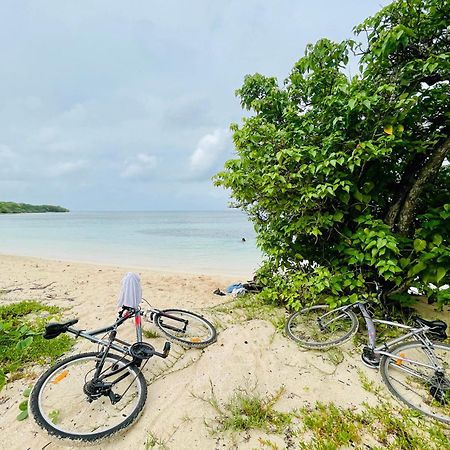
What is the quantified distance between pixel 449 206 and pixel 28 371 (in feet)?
20.9

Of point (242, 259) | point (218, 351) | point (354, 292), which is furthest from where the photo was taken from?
point (242, 259)

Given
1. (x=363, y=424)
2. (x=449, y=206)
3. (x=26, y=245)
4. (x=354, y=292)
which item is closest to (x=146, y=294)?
(x=354, y=292)

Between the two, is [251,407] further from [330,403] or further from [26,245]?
[26,245]

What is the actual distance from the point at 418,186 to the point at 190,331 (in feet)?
15.0

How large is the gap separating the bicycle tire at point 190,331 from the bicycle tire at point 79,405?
105cm

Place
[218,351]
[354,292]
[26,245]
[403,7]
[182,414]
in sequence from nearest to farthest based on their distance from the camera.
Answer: [182,414]
[403,7]
[218,351]
[354,292]
[26,245]

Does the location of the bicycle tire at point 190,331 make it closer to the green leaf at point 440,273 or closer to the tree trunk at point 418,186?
the green leaf at point 440,273

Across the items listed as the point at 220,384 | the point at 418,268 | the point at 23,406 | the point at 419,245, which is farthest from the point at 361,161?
the point at 23,406

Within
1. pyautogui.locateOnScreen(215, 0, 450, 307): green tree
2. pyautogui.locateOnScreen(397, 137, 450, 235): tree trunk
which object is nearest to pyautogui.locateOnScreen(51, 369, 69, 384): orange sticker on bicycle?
pyautogui.locateOnScreen(215, 0, 450, 307): green tree

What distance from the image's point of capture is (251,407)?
2.71 metres

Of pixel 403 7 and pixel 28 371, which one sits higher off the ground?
pixel 403 7

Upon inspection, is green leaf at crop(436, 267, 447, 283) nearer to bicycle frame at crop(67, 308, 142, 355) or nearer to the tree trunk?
the tree trunk

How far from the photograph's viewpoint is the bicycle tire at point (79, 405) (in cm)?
243

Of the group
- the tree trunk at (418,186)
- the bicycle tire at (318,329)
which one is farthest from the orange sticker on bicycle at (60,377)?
the tree trunk at (418,186)
